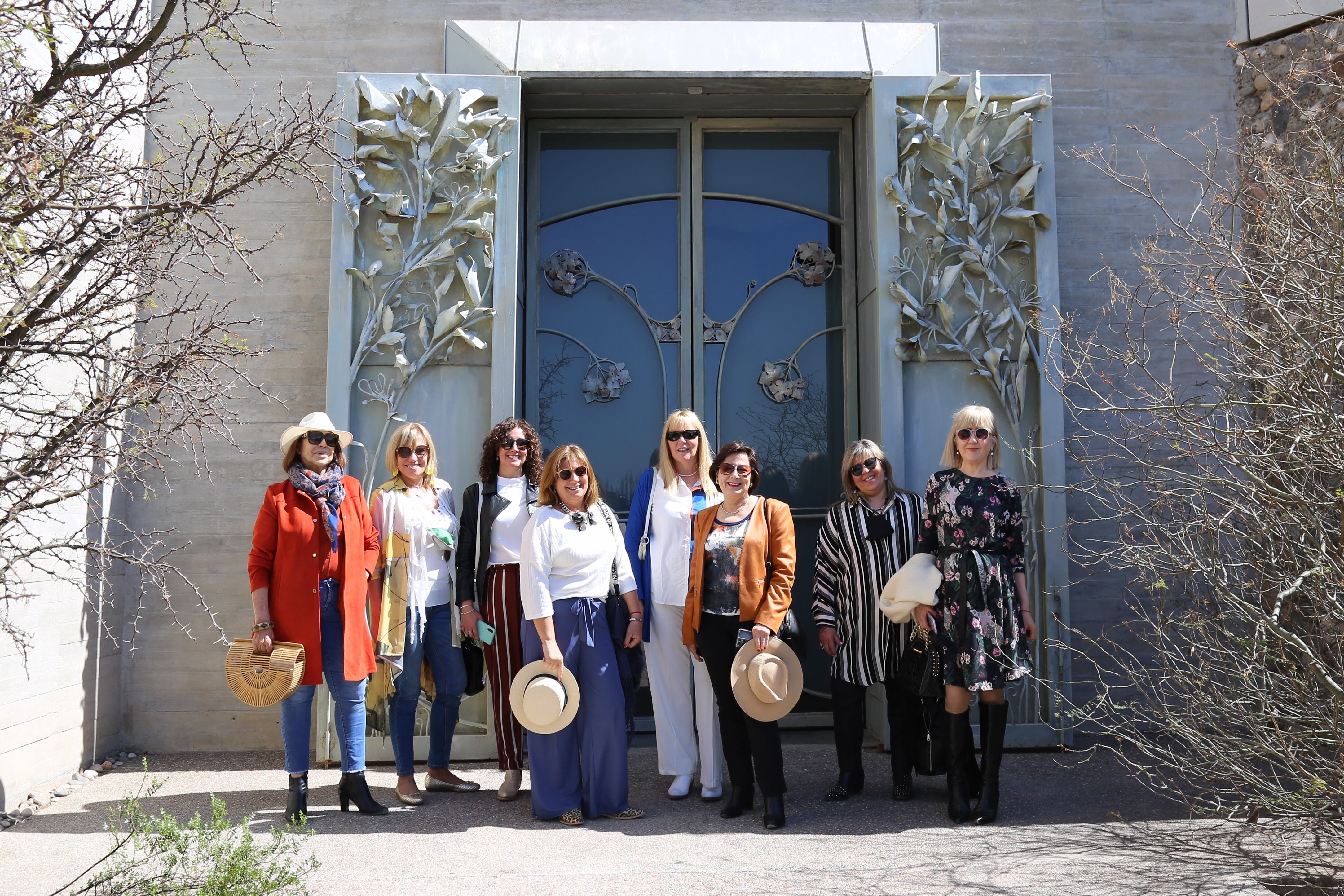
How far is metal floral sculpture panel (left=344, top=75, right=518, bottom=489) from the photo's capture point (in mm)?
6492

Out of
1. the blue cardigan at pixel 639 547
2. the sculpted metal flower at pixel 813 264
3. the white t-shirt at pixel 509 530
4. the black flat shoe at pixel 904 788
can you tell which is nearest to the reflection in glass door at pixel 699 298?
the sculpted metal flower at pixel 813 264

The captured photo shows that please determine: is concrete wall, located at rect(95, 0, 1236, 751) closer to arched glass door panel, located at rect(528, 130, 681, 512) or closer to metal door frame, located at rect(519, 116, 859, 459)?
metal door frame, located at rect(519, 116, 859, 459)

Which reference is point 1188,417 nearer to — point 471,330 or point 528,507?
point 528,507

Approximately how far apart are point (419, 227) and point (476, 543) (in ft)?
7.01

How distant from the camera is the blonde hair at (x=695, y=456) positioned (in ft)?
18.0

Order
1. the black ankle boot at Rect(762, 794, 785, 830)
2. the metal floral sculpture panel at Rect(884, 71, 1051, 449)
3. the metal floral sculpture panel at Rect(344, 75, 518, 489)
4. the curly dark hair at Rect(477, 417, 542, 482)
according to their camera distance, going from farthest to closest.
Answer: the metal floral sculpture panel at Rect(884, 71, 1051, 449)
the metal floral sculpture panel at Rect(344, 75, 518, 489)
the curly dark hair at Rect(477, 417, 542, 482)
the black ankle boot at Rect(762, 794, 785, 830)

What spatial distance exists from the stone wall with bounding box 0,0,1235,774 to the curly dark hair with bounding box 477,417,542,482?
190cm

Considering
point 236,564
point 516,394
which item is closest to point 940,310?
point 516,394

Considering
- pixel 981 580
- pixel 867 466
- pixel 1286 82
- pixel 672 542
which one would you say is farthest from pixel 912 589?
pixel 1286 82

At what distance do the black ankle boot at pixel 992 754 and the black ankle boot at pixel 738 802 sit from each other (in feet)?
3.33

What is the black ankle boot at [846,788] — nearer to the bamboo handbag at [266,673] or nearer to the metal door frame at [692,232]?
the metal door frame at [692,232]

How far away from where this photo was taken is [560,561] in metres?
5.07

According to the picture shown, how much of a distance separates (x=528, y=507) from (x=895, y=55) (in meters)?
3.69

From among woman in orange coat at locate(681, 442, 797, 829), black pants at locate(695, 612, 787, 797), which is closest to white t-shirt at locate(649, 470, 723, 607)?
woman in orange coat at locate(681, 442, 797, 829)
